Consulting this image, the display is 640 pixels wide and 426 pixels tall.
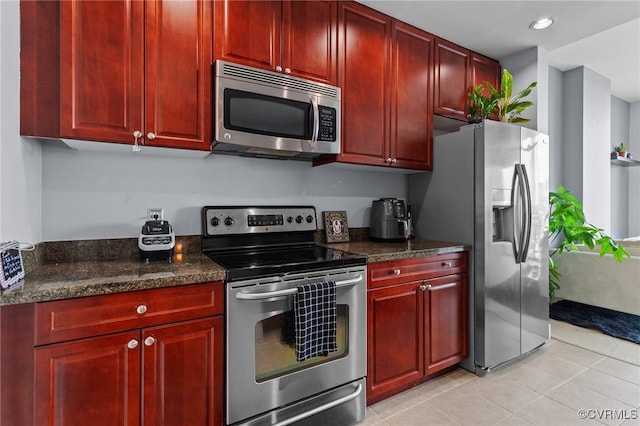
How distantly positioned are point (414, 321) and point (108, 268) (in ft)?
5.76

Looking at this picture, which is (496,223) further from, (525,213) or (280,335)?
(280,335)

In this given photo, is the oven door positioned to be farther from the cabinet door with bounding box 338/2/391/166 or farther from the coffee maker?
the cabinet door with bounding box 338/2/391/166

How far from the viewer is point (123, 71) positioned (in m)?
1.51

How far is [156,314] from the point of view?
130cm

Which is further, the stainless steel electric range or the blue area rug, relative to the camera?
the blue area rug

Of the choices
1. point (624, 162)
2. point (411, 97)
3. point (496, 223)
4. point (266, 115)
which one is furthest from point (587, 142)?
point (266, 115)

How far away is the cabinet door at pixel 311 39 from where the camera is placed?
6.33ft

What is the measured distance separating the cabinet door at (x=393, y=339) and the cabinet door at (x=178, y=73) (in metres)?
1.36

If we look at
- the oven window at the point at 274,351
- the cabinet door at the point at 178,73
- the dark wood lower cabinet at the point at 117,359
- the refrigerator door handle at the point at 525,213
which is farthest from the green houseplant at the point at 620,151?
the dark wood lower cabinet at the point at 117,359

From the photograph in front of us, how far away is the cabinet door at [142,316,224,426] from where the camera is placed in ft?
4.25

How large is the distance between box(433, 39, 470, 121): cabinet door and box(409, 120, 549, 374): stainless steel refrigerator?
0.36 m

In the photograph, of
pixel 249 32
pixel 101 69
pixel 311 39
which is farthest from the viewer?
pixel 311 39

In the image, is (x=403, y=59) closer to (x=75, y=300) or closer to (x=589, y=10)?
(x=589, y=10)

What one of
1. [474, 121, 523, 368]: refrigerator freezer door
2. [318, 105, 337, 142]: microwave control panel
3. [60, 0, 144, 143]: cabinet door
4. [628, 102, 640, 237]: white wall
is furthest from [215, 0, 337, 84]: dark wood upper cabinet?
[628, 102, 640, 237]: white wall
